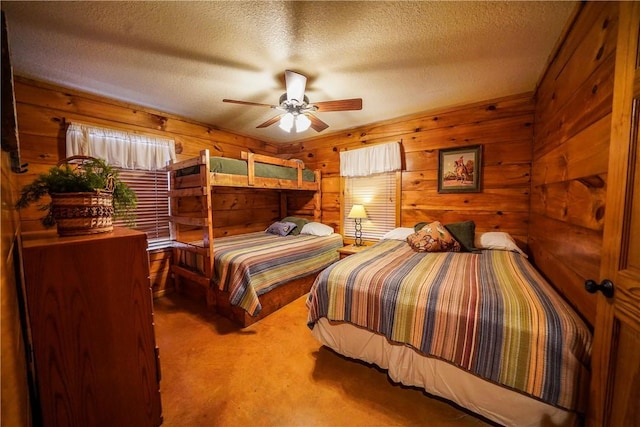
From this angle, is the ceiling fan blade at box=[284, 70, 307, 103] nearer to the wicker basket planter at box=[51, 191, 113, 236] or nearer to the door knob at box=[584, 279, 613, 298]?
the wicker basket planter at box=[51, 191, 113, 236]

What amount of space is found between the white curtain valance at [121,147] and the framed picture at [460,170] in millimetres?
3411

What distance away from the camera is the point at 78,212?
1.06 metres

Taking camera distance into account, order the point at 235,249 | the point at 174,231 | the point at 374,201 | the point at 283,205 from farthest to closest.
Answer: the point at 283,205 → the point at 374,201 → the point at 174,231 → the point at 235,249

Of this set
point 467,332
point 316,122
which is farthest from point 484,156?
point 467,332

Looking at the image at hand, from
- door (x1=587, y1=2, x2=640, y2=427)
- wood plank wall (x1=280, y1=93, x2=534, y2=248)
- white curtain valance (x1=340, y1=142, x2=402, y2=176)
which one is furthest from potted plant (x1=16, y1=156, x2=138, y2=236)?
wood plank wall (x1=280, y1=93, x2=534, y2=248)

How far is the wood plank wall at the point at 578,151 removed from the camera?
106 cm

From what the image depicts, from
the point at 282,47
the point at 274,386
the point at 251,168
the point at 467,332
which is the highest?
the point at 282,47

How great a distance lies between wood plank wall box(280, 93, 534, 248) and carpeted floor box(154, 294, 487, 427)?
208 centimetres

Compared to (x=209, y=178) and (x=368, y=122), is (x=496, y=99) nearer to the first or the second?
(x=368, y=122)

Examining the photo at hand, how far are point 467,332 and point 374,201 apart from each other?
2.40 m

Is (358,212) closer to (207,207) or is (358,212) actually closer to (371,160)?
(371,160)

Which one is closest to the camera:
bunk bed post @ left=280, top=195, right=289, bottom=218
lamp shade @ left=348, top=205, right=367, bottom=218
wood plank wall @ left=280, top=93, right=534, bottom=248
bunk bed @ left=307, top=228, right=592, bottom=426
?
bunk bed @ left=307, top=228, right=592, bottom=426

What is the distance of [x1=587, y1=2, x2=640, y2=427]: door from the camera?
2.48 ft

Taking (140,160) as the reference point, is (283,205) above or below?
below
